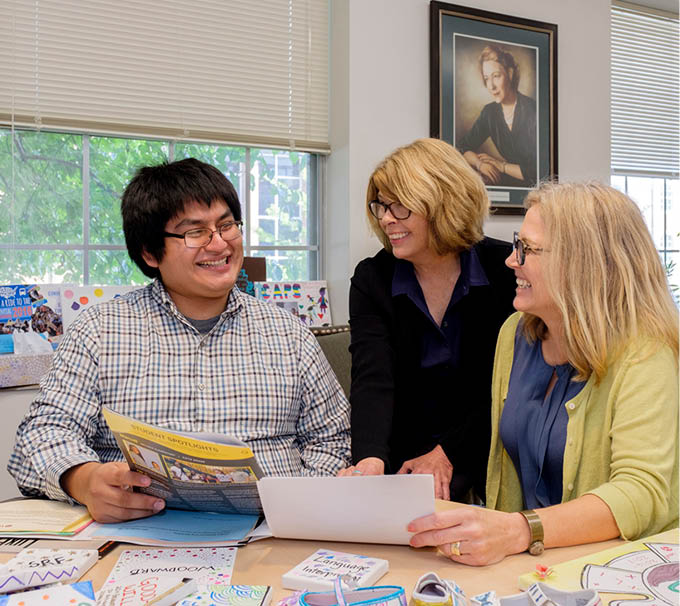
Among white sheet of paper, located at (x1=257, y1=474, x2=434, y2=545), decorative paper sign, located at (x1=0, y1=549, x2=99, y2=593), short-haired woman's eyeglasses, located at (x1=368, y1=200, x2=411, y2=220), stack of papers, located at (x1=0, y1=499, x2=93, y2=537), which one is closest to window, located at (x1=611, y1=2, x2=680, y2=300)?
short-haired woman's eyeglasses, located at (x1=368, y1=200, x2=411, y2=220)

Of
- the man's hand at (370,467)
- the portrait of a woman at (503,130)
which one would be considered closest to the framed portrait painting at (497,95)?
the portrait of a woman at (503,130)

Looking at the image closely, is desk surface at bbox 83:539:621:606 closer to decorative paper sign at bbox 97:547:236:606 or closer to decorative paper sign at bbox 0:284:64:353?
decorative paper sign at bbox 97:547:236:606

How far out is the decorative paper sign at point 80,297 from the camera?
257 centimetres

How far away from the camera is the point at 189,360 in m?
1.54

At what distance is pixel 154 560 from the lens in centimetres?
103

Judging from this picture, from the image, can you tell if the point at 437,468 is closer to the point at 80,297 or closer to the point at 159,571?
the point at 159,571

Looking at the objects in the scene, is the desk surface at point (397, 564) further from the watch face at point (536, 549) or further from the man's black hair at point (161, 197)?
the man's black hair at point (161, 197)

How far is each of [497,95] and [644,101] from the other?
1453mm

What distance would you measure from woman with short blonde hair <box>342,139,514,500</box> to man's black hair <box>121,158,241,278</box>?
46 cm

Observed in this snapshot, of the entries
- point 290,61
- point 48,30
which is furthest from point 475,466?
point 48,30

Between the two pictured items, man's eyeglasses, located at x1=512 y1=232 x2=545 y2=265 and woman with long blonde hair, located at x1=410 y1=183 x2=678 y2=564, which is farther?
man's eyeglasses, located at x1=512 y1=232 x2=545 y2=265

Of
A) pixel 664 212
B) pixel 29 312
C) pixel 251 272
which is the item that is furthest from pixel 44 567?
pixel 664 212

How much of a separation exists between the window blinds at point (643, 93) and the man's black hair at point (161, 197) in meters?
3.10

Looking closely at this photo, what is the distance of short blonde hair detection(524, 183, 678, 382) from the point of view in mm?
1275
